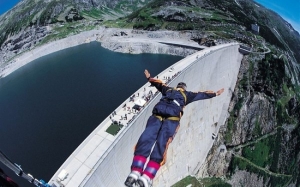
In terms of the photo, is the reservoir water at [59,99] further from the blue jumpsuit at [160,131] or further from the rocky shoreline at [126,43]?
the blue jumpsuit at [160,131]

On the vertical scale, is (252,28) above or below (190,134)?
above

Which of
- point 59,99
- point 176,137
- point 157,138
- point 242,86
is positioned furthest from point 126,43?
point 157,138

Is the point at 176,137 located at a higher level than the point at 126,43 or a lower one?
lower

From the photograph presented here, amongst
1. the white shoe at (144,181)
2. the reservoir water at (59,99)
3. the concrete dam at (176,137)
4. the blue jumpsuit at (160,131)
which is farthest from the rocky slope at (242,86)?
the white shoe at (144,181)

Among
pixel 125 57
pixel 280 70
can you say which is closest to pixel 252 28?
pixel 280 70

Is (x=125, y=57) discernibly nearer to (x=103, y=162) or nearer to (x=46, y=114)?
(x=46, y=114)

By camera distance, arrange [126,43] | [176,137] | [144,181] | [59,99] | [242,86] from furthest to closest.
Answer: [126,43] → [242,86] → [59,99] → [176,137] → [144,181]

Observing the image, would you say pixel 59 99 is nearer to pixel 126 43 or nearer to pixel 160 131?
pixel 126 43

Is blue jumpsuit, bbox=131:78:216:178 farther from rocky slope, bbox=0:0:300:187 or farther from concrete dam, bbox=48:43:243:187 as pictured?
rocky slope, bbox=0:0:300:187
